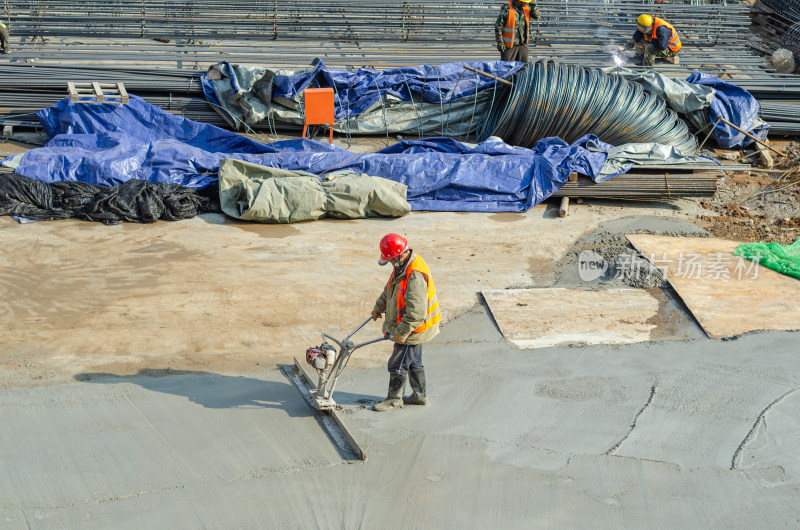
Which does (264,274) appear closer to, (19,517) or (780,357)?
(19,517)

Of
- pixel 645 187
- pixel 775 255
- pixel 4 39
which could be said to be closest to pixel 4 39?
pixel 4 39

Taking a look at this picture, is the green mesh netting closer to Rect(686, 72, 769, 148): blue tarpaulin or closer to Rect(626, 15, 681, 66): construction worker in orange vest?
Rect(686, 72, 769, 148): blue tarpaulin

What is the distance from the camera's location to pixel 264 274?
9.12 metres

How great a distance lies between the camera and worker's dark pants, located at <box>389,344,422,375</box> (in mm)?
Answer: 6391

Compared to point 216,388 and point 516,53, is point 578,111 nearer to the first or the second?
point 516,53

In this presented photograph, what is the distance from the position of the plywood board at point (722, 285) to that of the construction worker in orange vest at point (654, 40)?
25.0 feet

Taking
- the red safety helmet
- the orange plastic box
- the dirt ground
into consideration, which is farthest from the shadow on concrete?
the dirt ground

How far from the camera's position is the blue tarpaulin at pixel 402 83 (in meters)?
13.4

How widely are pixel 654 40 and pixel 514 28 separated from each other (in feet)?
12.8

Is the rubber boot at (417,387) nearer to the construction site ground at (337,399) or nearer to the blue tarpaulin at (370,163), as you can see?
the construction site ground at (337,399)

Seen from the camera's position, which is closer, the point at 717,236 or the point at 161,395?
the point at 161,395

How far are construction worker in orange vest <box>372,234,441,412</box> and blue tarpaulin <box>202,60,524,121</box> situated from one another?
7726 millimetres

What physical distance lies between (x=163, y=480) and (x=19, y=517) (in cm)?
90

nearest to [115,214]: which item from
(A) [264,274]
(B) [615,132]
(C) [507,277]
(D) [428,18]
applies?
(A) [264,274]
